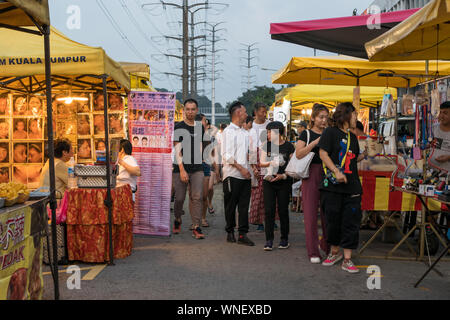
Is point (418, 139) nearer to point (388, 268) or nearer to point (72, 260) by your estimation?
point (388, 268)

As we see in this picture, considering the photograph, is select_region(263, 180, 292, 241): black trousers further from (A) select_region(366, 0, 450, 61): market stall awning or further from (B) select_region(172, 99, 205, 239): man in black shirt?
(A) select_region(366, 0, 450, 61): market stall awning

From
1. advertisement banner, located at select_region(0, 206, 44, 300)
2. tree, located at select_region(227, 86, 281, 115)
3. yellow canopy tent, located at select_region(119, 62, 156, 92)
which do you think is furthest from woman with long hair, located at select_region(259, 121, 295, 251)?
tree, located at select_region(227, 86, 281, 115)

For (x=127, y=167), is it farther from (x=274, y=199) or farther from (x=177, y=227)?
(x=274, y=199)

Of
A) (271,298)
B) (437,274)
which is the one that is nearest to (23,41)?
(271,298)

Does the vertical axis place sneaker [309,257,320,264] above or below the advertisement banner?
below

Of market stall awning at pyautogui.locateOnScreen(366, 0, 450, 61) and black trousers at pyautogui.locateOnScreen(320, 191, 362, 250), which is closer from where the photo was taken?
market stall awning at pyautogui.locateOnScreen(366, 0, 450, 61)

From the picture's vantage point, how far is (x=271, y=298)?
15.9ft

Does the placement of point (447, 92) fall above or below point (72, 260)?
above

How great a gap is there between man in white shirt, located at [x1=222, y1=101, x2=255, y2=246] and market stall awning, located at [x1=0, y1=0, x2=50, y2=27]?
3.36 m

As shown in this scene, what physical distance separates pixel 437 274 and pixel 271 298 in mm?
2253

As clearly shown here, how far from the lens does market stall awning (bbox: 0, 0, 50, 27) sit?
3.93 meters

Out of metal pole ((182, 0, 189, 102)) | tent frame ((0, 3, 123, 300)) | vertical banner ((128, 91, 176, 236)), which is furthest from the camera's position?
metal pole ((182, 0, 189, 102))

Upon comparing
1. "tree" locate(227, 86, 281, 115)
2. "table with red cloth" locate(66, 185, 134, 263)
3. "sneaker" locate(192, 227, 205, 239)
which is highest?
"tree" locate(227, 86, 281, 115)

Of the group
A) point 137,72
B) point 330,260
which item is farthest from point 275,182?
point 137,72
